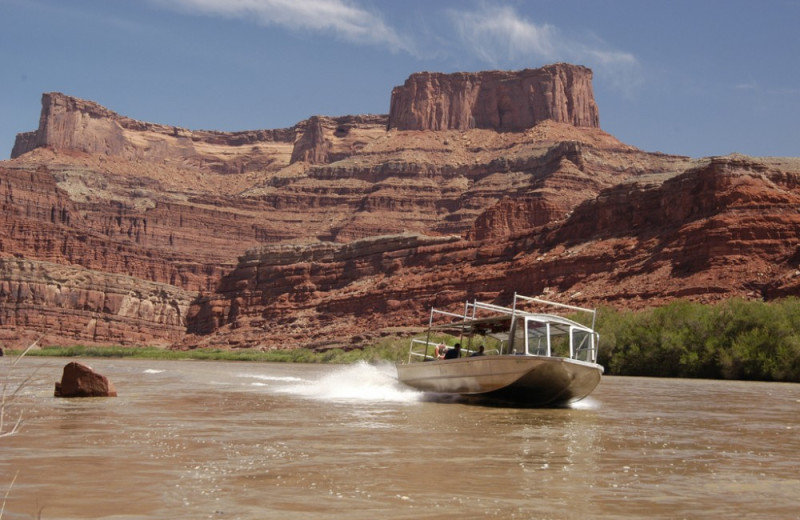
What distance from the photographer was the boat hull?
19.5 metres

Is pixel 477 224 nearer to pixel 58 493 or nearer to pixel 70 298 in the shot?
pixel 70 298

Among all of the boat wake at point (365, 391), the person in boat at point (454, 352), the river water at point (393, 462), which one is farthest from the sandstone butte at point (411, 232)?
the river water at point (393, 462)

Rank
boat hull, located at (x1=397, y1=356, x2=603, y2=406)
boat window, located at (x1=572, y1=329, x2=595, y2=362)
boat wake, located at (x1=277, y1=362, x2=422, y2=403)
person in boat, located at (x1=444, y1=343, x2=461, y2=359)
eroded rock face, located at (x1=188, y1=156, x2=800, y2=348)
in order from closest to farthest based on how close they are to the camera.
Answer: boat hull, located at (x1=397, y1=356, x2=603, y2=406)
boat window, located at (x1=572, y1=329, x2=595, y2=362)
person in boat, located at (x1=444, y1=343, x2=461, y2=359)
boat wake, located at (x1=277, y1=362, x2=422, y2=403)
eroded rock face, located at (x1=188, y1=156, x2=800, y2=348)

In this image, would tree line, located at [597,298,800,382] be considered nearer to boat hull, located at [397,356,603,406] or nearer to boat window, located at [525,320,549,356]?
boat window, located at [525,320,549,356]

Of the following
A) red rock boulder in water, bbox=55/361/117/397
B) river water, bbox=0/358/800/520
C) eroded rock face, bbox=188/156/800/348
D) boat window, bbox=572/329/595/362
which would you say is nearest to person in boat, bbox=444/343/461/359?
boat window, bbox=572/329/595/362

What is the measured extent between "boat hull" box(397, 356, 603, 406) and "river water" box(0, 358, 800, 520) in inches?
24.2

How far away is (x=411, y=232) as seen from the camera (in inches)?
4835

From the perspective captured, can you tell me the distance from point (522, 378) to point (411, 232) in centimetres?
10325

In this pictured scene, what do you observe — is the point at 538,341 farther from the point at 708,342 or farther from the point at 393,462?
the point at 708,342

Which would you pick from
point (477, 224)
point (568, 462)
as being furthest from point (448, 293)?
point (568, 462)

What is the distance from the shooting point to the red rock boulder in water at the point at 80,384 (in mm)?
20781

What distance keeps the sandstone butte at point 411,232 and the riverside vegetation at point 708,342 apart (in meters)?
16.7

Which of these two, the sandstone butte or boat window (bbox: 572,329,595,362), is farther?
the sandstone butte

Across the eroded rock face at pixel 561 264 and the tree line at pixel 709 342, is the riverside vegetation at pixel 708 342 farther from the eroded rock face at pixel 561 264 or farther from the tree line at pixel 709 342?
the eroded rock face at pixel 561 264
